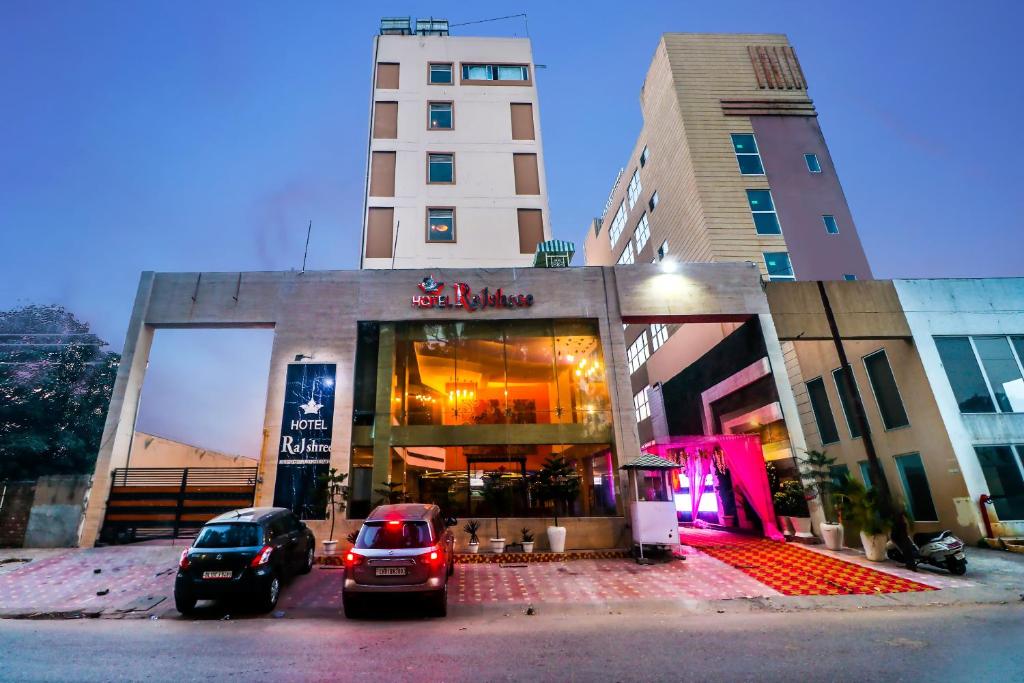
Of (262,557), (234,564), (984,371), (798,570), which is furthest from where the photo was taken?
(984,371)

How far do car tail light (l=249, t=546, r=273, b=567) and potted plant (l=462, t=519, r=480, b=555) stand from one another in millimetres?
6762

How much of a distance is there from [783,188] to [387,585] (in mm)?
27686

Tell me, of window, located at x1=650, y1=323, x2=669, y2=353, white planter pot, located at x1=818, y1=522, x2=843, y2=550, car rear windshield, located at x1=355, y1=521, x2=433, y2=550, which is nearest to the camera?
car rear windshield, located at x1=355, y1=521, x2=433, y2=550

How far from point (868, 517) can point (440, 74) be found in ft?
90.2

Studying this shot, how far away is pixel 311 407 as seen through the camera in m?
16.3

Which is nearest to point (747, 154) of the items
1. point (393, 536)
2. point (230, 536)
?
point (393, 536)

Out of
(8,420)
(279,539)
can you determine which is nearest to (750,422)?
(279,539)

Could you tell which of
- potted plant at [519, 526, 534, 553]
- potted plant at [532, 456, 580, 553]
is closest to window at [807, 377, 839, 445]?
potted plant at [532, 456, 580, 553]

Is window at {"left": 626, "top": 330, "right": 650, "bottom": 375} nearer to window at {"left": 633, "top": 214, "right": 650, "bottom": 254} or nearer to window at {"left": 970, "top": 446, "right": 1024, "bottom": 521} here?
window at {"left": 633, "top": 214, "right": 650, "bottom": 254}

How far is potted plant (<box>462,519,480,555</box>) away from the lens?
14.3 meters

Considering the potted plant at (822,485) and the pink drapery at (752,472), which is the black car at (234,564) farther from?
the potted plant at (822,485)

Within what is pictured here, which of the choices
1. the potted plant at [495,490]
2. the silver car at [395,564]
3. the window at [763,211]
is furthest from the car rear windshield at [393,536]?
the window at [763,211]

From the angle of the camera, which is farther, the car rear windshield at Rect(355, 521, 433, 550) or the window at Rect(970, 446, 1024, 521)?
the window at Rect(970, 446, 1024, 521)

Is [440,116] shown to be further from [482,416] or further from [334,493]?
[334,493]
